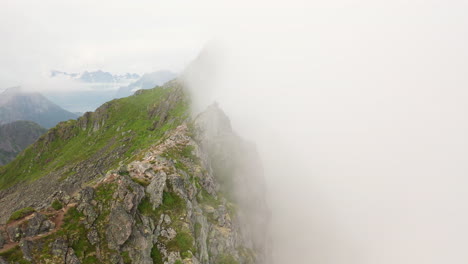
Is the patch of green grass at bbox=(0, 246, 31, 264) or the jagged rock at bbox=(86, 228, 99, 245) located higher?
the patch of green grass at bbox=(0, 246, 31, 264)

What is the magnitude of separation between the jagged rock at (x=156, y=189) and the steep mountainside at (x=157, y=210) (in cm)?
10

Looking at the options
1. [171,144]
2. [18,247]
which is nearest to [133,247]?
[18,247]

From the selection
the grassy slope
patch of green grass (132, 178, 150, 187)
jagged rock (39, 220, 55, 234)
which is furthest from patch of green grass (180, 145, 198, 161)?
the grassy slope

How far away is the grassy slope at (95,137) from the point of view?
451 feet

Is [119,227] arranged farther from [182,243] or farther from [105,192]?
[182,243]

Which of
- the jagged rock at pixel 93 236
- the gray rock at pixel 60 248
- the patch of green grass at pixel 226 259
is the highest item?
the gray rock at pixel 60 248

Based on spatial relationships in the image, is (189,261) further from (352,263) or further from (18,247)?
(352,263)

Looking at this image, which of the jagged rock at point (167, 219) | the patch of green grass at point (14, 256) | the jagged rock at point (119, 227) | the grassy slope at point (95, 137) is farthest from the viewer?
the grassy slope at point (95, 137)

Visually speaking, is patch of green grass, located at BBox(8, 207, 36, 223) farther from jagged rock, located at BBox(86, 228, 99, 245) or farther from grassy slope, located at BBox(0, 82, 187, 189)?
grassy slope, located at BBox(0, 82, 187, 189)

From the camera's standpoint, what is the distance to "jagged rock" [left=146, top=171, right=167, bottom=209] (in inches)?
1789

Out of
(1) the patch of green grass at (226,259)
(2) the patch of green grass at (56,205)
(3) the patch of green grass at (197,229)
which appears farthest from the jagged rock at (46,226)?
(1) the patch of green grass at (226,259)

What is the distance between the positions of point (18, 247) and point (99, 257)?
392 inches

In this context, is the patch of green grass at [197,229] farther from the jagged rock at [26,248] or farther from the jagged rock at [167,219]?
the jagged rock at [26,248]

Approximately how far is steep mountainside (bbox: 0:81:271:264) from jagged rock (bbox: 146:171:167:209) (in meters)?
0.10
